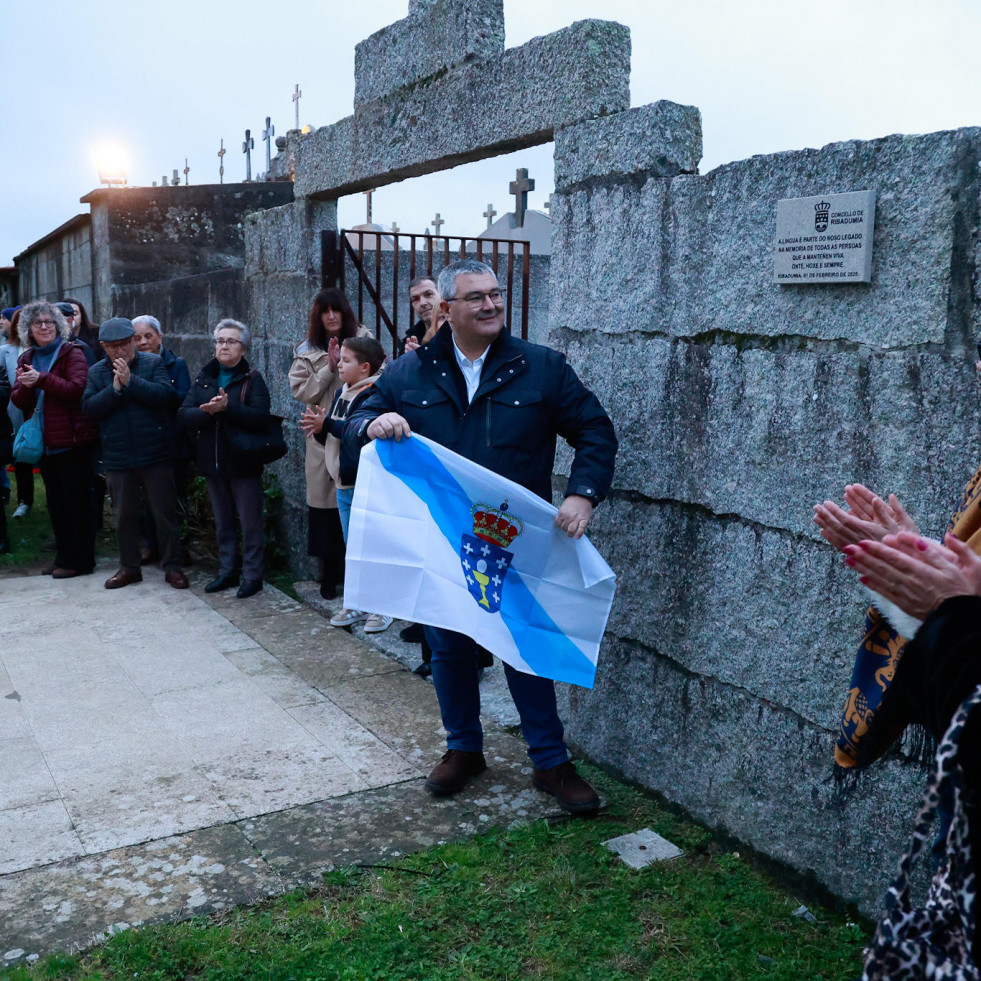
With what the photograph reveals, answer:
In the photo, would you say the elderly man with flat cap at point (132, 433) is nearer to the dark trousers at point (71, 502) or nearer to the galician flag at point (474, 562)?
the dark trousers at point (71, 502)

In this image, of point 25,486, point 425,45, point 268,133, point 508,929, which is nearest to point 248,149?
point 268,133

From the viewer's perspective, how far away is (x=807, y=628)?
3168mm

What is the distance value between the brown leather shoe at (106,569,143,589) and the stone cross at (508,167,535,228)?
4.03 metres

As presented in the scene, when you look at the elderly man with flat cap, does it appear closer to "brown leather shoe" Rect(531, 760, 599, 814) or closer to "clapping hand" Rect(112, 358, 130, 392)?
"clapping hand" Rect(112, 358, 130, 392)

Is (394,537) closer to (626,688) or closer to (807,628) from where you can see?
(626,688)

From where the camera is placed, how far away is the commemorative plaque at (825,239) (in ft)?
9.62

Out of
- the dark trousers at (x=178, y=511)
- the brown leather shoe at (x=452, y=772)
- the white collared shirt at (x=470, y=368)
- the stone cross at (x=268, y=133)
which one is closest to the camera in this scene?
the white collared shirt at (x=470, y=368)

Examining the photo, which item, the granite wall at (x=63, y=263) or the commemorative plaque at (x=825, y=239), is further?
the granite wall at (x=63, y=263)

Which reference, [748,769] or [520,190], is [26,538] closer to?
[520,190]

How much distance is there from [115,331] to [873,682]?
583 centimetres

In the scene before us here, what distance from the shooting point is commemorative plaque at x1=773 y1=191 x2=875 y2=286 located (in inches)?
115

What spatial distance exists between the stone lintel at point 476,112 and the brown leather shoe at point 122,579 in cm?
287

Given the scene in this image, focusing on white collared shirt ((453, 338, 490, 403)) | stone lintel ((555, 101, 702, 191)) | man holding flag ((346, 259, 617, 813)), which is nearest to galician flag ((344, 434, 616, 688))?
man holding flag ((346, 259, 617, 813))

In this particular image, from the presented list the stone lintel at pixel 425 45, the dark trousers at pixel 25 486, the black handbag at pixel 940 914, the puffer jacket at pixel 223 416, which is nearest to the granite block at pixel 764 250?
the stone lintel at pixel 425 45
